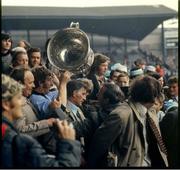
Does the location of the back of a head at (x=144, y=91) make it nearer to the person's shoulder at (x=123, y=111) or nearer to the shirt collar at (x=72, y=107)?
the person's shoulder at (x=123, y=111)

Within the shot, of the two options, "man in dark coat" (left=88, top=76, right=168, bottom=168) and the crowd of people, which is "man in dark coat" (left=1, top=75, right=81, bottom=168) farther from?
"man in dark coat" (left=88, top=76, right=168, bottom=168)

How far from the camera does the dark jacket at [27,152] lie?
8.48ft

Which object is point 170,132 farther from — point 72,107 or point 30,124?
point 30,124

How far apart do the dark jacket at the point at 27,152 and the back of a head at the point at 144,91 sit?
0.98 meters

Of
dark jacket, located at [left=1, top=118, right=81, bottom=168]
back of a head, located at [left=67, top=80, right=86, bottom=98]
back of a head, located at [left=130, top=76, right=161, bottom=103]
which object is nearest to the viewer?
dark jacket, located at [left=1, top=118, right=81, bottom=168]

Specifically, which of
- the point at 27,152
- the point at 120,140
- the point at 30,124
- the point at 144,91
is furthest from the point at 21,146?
the point at 144,91

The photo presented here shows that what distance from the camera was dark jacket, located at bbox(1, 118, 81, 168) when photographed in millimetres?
2584

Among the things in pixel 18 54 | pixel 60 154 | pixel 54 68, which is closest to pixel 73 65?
pixel 54 68

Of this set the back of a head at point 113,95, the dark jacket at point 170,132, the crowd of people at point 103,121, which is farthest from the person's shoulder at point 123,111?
the dark jacket at point 170,132

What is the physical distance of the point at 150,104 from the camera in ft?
11.6

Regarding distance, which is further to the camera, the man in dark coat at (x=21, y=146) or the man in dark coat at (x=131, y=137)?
the man in dark coat at (x=131, y=137)

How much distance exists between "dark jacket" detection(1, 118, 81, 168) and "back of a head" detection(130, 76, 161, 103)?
3.23 feet

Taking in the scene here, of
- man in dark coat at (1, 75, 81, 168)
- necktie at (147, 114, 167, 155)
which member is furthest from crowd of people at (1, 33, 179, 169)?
man in dark coat at (1, 75, 81, 168)

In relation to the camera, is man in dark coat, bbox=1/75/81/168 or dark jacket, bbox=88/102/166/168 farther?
dark jacket, bbox=88/102/166/168
